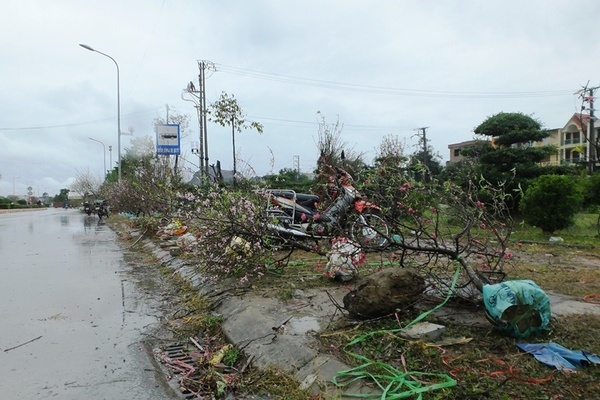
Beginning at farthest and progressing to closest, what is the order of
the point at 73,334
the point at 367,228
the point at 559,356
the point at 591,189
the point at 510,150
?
the point at 510,150 → the point at 591,189 → the point at 367,228 → the point at 73,334 → the point at 559,356

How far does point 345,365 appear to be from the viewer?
9.86 ft

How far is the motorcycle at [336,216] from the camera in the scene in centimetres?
466

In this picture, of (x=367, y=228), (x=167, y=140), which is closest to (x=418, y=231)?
(x=367, y=228)

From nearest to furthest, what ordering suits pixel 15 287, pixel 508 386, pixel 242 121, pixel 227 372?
pixel 508 386, pixel 227 372, pixel 15 287, pixel 242 121

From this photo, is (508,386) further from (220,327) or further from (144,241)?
(144,241)

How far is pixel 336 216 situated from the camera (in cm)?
629

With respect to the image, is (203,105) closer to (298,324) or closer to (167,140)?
(167,140)

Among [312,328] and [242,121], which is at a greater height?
[242,121]

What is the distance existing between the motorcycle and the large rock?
1.29ft

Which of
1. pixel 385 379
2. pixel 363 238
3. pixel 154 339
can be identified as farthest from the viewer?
pixel 363 238

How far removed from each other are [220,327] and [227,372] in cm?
109

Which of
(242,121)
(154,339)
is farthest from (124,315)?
(242,121)

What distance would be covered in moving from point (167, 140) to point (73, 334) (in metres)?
15.8

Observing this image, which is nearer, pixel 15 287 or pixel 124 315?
pixel 124 315
